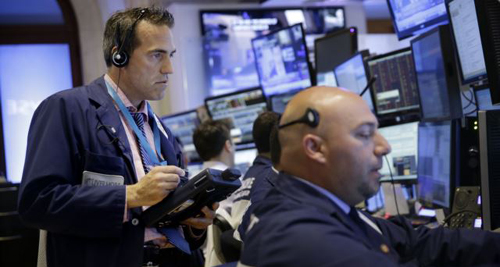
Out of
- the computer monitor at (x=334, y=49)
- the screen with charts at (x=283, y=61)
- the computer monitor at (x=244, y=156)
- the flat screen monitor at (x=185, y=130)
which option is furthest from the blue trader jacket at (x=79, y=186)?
the flat screen monitor at (x=185, y=130)

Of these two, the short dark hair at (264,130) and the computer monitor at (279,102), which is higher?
the computer monitor at (279,102)

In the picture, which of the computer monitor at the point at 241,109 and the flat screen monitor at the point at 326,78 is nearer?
the flat screen monitor at the point at 326,78

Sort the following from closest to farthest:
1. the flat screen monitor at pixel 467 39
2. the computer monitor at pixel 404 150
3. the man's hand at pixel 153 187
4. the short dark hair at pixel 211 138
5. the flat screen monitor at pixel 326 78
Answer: the man's hand at pixel 153 187, the flat screen monitor at pixel 467 39, the computer monitor at pixel 404 150, the flat screen monitor at pixel 326 78, the short dark hair at pixel 211 138

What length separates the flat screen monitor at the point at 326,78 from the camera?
16.1ft

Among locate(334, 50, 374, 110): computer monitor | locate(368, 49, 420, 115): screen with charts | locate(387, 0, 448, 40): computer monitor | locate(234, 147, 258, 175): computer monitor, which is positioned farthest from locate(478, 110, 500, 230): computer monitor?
locate(234, 147, 258, 175): computer monitor

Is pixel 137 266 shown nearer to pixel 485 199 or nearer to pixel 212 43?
pixel 485 199

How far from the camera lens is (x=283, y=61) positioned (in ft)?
18.2

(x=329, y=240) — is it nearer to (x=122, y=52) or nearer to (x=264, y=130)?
(x=122, y=52)

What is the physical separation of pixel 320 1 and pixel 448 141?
6.76m

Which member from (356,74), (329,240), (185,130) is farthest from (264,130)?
(185,130)

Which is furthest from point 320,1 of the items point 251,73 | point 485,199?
point 485,199

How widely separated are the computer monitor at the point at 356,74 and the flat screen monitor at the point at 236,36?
4319 mm

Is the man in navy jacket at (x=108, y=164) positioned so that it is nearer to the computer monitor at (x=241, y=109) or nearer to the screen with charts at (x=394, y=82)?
the screen with charts at (x=394, y=82)

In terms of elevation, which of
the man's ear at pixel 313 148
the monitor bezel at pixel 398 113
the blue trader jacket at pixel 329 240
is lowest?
the blue trader jacket at pixel 329 240
